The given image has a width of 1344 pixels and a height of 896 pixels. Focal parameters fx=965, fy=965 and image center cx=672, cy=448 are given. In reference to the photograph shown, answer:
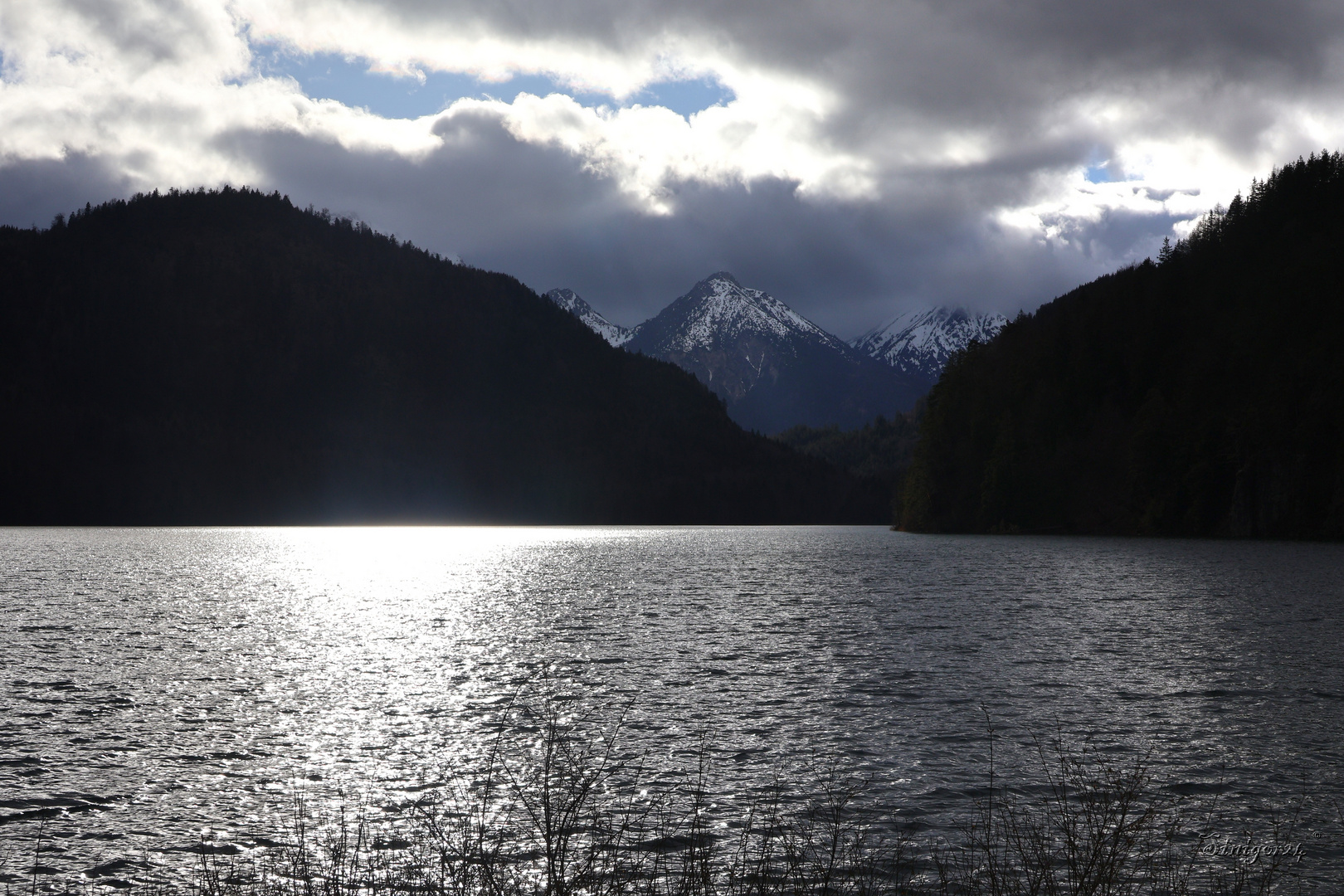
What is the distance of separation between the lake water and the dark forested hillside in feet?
303

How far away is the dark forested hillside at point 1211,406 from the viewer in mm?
152875

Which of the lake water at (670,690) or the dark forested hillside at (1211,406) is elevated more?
the dark forested hillside at (1211,406)

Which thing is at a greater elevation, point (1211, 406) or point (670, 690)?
point (1211, 406)

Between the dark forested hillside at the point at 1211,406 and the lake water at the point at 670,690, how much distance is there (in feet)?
303

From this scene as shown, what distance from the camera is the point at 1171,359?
7323 inches

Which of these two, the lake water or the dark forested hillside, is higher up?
the dark forested hillside

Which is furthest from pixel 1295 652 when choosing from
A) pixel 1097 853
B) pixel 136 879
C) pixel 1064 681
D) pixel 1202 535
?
→ pixel 1202 535

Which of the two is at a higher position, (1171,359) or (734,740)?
(1171,359)

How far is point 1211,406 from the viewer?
167000mm

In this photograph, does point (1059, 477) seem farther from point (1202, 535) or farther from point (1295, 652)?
point (1295, 652)

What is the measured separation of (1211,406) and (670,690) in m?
166

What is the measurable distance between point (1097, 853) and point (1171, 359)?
197 m

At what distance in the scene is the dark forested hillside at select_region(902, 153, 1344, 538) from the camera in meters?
153

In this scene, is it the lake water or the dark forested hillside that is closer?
the lake water
